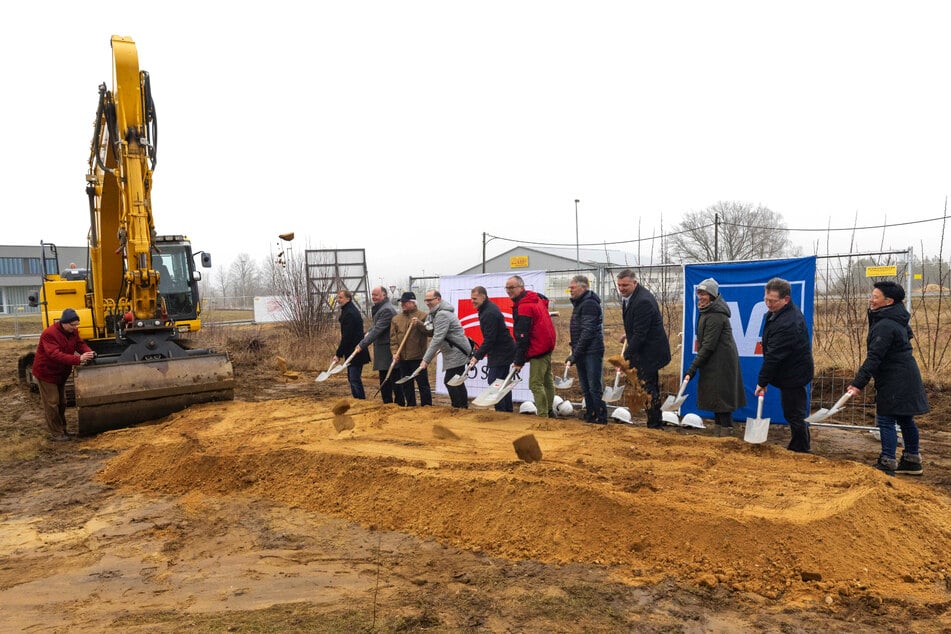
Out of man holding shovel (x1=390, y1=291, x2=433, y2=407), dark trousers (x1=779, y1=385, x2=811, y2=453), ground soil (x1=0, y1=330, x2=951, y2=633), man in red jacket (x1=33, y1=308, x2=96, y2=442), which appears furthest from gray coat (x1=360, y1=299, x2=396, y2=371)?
dark trousers (x1=779, y1=385, x2=811, y2=453)

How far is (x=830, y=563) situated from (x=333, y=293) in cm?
1742

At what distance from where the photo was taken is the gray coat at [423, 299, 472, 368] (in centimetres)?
815

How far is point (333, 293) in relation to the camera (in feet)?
65.2

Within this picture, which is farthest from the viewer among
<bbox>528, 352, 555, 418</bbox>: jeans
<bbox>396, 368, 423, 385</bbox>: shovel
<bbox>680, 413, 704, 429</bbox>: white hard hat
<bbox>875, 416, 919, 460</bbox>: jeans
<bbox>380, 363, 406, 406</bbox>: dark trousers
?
<bbox>380, 363, 406, 406</bbox>: dark trousers

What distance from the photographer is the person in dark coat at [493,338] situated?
25.8ft

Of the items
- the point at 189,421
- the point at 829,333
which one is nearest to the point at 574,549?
the point at 189,421

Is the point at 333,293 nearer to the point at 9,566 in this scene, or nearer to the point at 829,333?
the point at 829,333

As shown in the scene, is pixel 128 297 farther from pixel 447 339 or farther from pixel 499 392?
pixel 499 392

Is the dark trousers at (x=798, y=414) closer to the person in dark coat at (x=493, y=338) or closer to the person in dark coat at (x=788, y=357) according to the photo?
the person in dark coat at (x=788, y=357)

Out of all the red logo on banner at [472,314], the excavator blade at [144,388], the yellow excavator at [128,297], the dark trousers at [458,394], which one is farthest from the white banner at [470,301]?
the yellow excavator at [128,297]

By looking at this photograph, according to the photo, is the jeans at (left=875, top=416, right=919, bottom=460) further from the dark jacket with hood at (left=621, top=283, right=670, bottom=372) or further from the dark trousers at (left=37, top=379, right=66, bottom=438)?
the dark trousers at (left=37, top=379, right=66, bottom=438)

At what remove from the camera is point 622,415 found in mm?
8320

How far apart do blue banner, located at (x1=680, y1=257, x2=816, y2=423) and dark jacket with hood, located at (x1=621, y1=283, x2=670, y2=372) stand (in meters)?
0.96

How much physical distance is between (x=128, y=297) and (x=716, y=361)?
7660 mm
